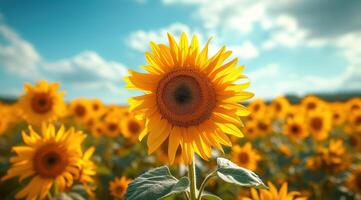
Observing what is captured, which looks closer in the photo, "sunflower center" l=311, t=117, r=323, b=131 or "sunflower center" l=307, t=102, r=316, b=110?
"sunflower center" l=311, t=117, r=323, b=131

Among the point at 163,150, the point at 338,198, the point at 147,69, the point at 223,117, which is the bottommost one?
the point at 338,198

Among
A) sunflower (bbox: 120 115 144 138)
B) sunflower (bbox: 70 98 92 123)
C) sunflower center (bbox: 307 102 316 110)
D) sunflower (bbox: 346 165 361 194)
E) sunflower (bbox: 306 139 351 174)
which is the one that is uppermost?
sunflower (bbox: 70 98 92 123)

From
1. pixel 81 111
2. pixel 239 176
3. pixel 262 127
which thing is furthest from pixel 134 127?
pixel 239 176

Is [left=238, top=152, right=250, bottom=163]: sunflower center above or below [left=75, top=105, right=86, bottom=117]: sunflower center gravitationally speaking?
below

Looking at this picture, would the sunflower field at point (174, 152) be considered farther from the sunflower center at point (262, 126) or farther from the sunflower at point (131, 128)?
the sunflower center at point (262, 126)

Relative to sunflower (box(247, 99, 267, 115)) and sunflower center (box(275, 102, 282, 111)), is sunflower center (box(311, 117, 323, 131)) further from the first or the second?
sunflower center (box(275, 102, 282, 111))

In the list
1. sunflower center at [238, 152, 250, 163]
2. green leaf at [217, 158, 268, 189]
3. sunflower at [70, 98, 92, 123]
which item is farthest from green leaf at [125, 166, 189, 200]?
sunflower at [70, 98, 92, 123]

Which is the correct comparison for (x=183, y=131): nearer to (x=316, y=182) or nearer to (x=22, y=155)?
(x=22, y=155)

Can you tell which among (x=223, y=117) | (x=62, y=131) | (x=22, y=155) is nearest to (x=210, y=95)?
(x=223, y=117)
